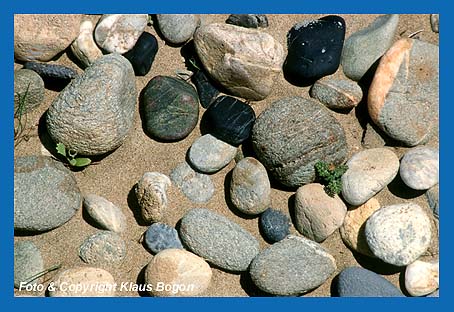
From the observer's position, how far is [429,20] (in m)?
5.69

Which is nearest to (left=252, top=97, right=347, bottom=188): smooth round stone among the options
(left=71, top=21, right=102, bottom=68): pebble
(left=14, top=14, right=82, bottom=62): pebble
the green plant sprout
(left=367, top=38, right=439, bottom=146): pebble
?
the green plant sprout

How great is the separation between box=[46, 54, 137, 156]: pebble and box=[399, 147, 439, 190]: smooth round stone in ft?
7.51

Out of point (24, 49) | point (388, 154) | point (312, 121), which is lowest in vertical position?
point (388, 154)

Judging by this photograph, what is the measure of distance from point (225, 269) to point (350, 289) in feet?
3.28

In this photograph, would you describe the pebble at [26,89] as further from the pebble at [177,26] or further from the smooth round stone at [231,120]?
the smooth round stone at [231,120]

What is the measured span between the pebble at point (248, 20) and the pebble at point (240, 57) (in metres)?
0.07

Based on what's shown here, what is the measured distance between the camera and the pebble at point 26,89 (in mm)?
5531

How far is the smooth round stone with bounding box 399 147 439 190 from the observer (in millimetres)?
5406

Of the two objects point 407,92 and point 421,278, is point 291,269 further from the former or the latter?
point 407,92

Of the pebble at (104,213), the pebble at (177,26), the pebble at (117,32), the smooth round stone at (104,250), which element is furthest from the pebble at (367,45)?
the smooth round stone at (104,250)

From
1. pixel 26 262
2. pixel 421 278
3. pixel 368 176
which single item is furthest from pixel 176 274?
pixel 421 278

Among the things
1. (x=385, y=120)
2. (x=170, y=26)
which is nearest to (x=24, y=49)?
(x=170, y=26)

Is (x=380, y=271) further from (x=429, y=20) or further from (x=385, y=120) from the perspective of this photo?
(x=429, y=20)

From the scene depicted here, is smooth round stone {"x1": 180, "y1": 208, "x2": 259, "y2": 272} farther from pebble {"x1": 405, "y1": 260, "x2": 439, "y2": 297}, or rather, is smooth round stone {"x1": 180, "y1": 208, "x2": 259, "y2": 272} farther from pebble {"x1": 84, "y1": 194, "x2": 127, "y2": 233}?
pebble {"x1": 405, "y1": 260, "x2": 439, "y2": 297}
